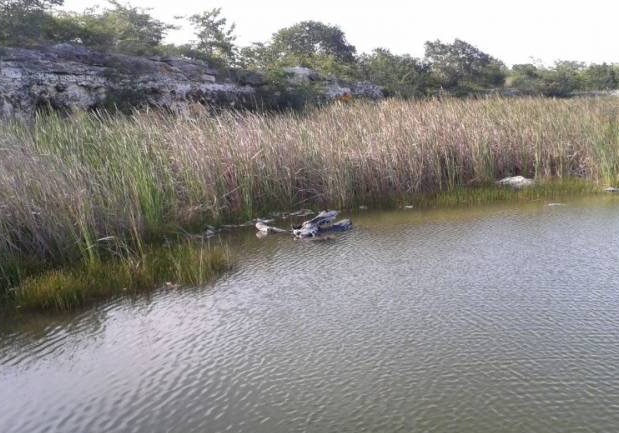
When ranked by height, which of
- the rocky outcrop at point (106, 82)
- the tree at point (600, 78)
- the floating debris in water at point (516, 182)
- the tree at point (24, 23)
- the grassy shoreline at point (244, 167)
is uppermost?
the tree at point (24, 23)

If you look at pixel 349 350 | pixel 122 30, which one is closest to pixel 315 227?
pixel 349 350

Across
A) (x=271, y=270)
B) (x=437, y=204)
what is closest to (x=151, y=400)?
(x=271, y=270)

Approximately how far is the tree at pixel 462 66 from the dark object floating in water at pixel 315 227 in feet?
62.1

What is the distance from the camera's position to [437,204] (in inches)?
303

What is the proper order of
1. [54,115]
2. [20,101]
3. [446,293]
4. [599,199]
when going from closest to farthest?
[446,293], [54,115], [599,199], [20,101]

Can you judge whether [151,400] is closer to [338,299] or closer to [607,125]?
[338,299]

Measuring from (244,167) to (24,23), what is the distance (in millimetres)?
8068

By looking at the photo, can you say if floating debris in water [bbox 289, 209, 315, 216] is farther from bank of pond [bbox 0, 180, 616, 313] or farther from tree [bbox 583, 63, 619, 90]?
tree [bbox 583, 63, 619, 90]

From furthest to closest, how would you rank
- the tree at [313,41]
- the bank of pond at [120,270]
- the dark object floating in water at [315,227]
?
the tree at [313,41] < the dark object floating in water at [315,227] < the bank of pond at [120,270]

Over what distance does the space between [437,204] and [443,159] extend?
1079mm

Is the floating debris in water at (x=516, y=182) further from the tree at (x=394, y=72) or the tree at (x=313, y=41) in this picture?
the tree at (x=313, y=41)

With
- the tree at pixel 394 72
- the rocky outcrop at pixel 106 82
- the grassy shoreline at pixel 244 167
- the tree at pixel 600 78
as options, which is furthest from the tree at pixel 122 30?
the tree at pixel 600 78

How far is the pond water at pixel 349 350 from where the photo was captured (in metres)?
2.85

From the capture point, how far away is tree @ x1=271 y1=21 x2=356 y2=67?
76.9ft
